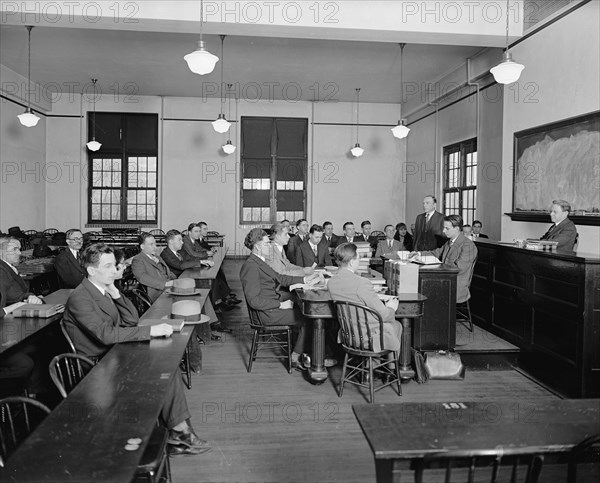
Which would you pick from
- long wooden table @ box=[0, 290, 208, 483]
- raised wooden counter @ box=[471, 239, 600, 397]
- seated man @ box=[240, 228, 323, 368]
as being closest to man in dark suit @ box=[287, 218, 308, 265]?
raised wooden counter @ box=[471, 239, 600, 397]

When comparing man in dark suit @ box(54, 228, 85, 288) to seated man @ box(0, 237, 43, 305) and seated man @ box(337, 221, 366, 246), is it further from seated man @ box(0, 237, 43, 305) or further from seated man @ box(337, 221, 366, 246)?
seated man @ box(337, 221, 366, 246)

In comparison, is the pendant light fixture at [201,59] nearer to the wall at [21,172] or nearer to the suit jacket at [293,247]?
the suit jacket at [293,247]

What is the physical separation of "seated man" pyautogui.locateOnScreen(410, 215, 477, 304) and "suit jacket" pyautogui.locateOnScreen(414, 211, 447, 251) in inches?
54.9

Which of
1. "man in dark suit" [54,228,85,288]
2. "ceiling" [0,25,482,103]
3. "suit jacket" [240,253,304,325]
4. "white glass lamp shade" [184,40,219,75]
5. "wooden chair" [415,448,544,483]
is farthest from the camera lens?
"ceiling" [0,25,482,103]

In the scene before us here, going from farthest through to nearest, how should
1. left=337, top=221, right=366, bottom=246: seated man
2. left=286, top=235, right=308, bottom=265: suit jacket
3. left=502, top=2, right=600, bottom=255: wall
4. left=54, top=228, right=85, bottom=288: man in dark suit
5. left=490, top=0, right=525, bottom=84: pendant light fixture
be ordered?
1. left=337, top=221, right=366, bottom=246: seated man
2. left=286, top=235, right=308, bottom=265: suit jacket
3. left=54, top=228, right=85, bottom=288: man in dark suit
4. left=502, top=2, right=600, bottom=255: wall
5. left=490, top=0, right=525, bottom=84: pendant light fixture

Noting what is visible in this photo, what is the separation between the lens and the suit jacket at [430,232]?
7129mm

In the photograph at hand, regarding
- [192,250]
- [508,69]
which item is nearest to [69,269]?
[192,250]

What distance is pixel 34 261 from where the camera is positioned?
6.65 m

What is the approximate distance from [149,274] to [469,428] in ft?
13.6

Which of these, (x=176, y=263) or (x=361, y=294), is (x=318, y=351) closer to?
(x=361, y=294)

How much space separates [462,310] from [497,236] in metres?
2.31

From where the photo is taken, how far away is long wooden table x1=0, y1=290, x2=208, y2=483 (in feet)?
5.24

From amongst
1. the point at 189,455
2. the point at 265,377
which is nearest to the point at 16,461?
the point at 189,455

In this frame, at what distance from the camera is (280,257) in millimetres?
6707
